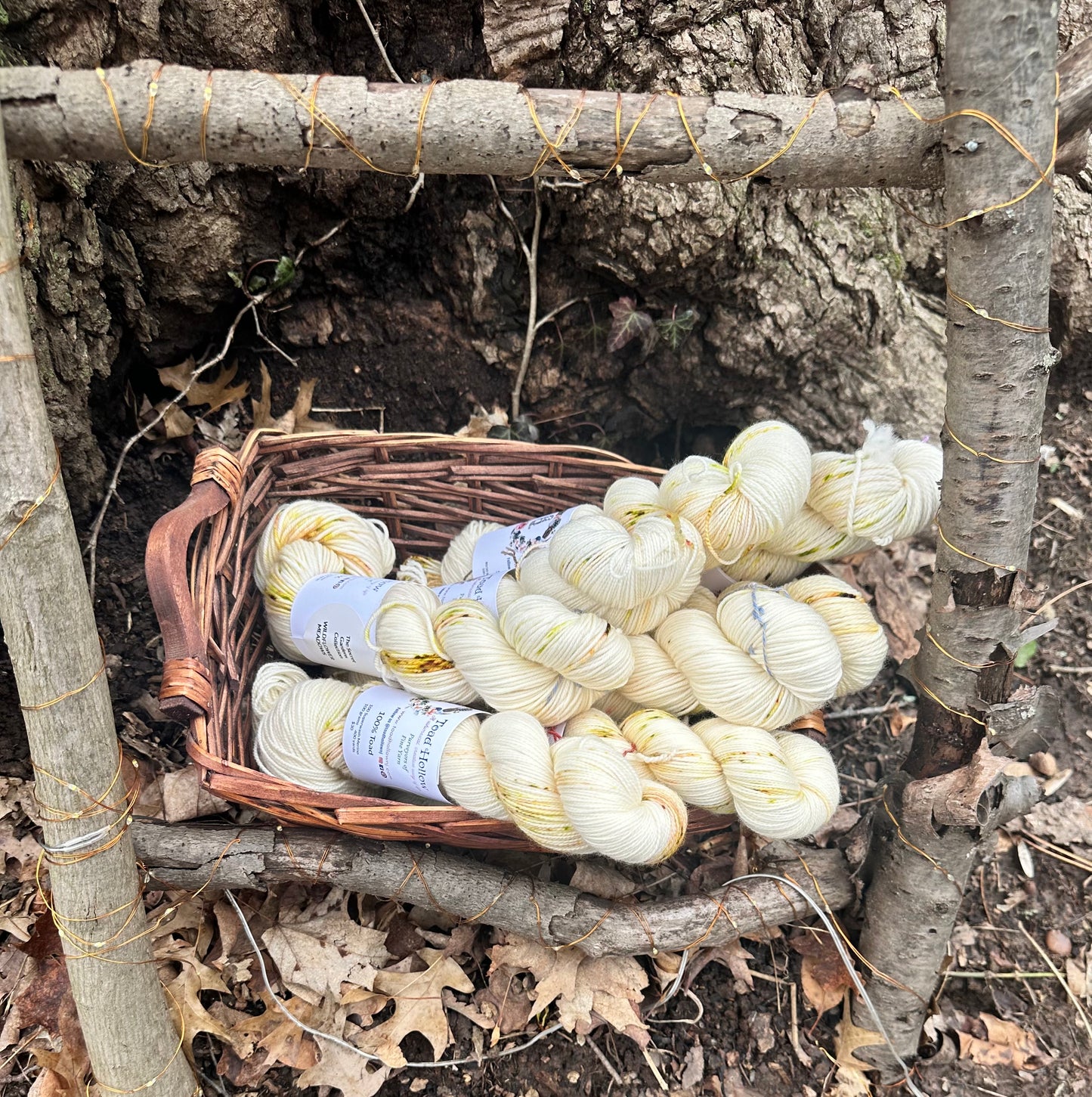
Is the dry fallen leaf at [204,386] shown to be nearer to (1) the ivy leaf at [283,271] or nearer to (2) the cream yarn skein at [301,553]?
(1) the ivy leaf at [283,271]

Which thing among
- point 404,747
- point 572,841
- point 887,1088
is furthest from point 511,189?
point 887,1088

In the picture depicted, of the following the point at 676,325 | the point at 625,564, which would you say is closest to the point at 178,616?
the point at 625,564

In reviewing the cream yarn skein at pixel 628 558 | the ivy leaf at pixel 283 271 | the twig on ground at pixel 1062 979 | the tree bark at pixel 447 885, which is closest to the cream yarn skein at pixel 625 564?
the cream yarn skein at pixel 628 558

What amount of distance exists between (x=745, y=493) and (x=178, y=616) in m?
1.05

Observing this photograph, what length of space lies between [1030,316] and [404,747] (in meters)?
1.26

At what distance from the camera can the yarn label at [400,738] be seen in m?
1.47

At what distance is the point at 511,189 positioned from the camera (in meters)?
2.06

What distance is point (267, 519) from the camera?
1.92m

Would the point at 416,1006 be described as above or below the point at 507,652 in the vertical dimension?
below

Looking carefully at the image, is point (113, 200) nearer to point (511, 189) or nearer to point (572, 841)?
point (511, 189)

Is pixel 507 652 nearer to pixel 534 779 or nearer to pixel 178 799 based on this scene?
pixel 534 779

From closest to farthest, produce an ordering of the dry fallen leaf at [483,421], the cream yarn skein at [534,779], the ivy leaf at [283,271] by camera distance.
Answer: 1. the cream yarn skein at [534,779]
2. the ivy leaf at [283,271]
3. the dry fallen leaf at [483,421]

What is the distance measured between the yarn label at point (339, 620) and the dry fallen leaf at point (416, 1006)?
592mm

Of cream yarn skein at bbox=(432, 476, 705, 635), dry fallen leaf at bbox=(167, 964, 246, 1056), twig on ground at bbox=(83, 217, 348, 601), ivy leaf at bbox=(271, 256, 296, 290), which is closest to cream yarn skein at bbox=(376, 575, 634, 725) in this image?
cream yarn skein at bbox=(432, 476, 705, 635)
